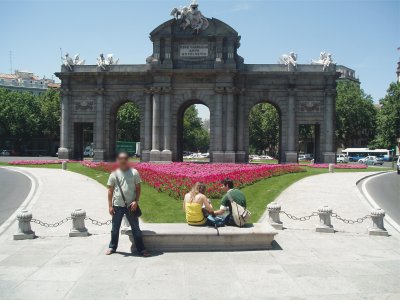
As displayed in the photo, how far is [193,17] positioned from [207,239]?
3575cm

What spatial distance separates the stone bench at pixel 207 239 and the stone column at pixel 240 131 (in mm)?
32712

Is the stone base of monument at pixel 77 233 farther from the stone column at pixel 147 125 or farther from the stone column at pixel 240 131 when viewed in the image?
the stone column at pixel 240 131

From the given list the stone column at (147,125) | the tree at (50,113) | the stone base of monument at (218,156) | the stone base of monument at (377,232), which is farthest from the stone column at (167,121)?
the tree at (50,113)

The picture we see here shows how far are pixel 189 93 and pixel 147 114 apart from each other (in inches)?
204

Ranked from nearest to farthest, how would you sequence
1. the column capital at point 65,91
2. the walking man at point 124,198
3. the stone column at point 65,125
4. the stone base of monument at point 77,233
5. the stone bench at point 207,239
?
the walking man at point 124,198 → the stone bench at point 207,239 → the stone base of monument at point 77,233 → the column capital at point 65,91 → the stone column at point 65,125

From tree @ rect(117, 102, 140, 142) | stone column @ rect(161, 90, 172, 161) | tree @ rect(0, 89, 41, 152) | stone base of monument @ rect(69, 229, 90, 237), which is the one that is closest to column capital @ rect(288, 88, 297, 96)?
stone column @ rect(161, 90, 172, 161)

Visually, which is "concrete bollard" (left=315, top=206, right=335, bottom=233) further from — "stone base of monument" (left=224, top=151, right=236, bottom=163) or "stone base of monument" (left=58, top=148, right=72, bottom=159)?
"stone base of monument" (left=58, top=148, right=72, bottom=159)

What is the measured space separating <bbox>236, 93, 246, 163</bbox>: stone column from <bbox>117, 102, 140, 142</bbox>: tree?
46.8 m

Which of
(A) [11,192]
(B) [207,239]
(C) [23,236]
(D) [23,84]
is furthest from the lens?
(D) [23,84]

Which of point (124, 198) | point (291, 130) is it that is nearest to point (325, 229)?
point (124, 198)

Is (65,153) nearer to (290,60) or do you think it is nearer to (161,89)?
(161,89)

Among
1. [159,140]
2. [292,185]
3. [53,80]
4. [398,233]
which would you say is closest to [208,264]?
[398,233]

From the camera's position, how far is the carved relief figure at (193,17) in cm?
4319

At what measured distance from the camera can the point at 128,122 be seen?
8875 centimetres
